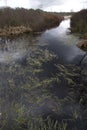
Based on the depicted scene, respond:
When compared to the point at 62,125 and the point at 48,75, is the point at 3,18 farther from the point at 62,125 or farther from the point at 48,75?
the point at 62,125

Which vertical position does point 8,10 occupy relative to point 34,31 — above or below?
above

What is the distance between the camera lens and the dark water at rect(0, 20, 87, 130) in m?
9.02

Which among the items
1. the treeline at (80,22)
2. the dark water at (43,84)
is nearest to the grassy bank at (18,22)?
the treeline at (80,22)

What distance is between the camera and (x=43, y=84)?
38.2 ft

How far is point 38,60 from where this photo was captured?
51.1 feet

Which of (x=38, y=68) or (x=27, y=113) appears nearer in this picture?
(x=27, y=113)

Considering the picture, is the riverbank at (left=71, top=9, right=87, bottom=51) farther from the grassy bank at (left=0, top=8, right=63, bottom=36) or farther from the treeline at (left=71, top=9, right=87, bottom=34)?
the grassy bank at (left=0, top=8, right=63, bottom=36)

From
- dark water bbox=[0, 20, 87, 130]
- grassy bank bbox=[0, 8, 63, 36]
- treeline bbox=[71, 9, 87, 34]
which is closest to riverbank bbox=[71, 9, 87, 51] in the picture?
treeline bbox=[71, 9, 87, 34]

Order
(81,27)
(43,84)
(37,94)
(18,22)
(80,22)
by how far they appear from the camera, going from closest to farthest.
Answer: (37,94) → (43,84) → (81,27) → (80,22) → (18,22)

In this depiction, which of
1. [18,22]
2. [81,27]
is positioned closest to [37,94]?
[81,27]

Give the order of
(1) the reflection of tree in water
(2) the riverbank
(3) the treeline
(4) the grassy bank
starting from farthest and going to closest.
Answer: (4) the grassy bank < (3) the treeline < (2) the riverbank < (1) the reflection of tree in water

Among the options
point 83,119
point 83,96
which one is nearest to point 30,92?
point 83,96

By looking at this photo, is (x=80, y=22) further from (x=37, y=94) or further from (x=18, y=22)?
(x=37, y=94)

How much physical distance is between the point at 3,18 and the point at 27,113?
74.3ft
